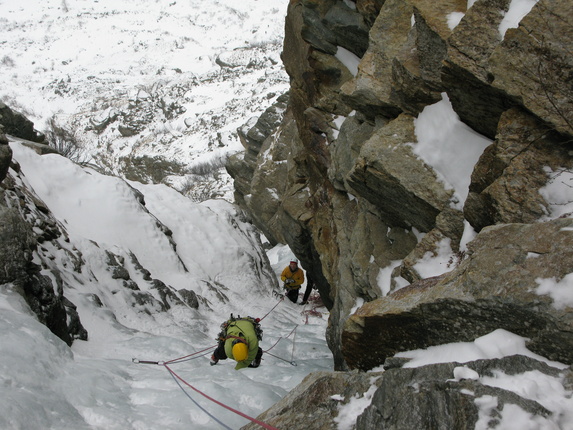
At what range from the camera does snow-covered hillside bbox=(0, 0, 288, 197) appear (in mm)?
46688

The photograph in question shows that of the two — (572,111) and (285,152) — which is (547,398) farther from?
(285,152)

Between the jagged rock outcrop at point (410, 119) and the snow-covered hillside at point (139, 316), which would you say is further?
the snow-covered hillside at point (139, 316)

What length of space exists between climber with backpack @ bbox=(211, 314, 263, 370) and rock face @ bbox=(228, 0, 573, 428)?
157 cm

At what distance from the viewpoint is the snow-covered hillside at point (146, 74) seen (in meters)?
46.7

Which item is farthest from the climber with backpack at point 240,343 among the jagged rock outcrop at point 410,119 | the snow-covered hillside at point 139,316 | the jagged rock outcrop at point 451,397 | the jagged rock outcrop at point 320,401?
the jagged rock outcrop at point 451,397

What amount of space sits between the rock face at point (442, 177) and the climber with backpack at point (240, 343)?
1.57m

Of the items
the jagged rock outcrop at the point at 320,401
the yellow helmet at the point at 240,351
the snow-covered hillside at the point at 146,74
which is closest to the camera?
the jagged rock outcrop at the point at 320,401

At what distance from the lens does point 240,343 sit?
648 cm

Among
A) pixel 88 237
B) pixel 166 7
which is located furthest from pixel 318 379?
pixel 166 7

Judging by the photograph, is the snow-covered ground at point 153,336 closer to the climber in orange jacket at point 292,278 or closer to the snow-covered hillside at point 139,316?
the snow-covered hillside at point 139,316

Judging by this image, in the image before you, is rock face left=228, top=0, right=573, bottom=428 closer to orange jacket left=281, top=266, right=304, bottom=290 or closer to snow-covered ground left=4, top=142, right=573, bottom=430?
snow-covered ground left=4, top=142, right=573, bottom=430

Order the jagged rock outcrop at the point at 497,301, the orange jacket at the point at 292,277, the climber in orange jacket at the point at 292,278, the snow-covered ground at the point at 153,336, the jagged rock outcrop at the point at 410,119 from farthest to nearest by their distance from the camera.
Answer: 1. the orange jacket at the point at 292,277
2. the climber in orange jacket at the point at 292,278
3. the jagged rock outcrop at the point at 410,119
4. the snow-covered ground at the point at 153,336
5. the jagged rock outcrop at the point at 497,301

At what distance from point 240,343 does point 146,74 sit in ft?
208

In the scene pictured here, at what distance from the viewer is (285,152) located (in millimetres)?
24172
